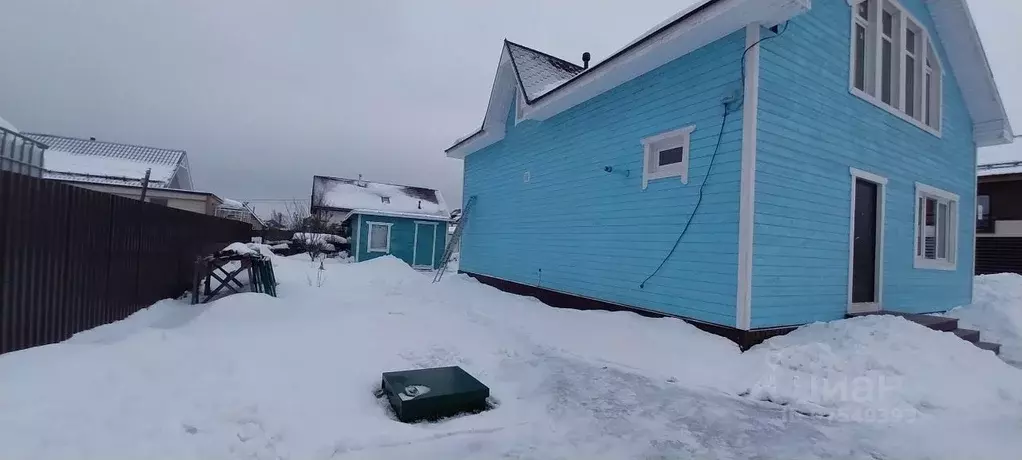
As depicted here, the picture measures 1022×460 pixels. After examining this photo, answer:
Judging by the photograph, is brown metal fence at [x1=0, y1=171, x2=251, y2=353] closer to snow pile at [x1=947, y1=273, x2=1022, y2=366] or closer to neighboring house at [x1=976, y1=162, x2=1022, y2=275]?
snow pile at [x1=947, y1=273, x2=1022, y2=366]

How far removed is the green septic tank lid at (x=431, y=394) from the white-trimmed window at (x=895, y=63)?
7158 mm

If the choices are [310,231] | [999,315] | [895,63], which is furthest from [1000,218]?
[310,231]

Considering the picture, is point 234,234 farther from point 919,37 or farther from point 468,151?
point 919,37

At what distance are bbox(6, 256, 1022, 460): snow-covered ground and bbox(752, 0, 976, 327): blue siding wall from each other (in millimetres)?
702

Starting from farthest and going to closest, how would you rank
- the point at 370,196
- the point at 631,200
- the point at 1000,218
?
the point at 370,196
the point at 1000,218
the point at 631,200

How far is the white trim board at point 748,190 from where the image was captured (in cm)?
548

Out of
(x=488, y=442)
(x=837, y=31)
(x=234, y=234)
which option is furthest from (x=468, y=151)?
(x=488, y=442)

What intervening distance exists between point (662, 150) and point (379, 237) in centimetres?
1653

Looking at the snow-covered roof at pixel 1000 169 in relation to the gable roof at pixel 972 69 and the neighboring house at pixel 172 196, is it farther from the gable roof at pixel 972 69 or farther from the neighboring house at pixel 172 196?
the neighboring house at pixel 172 196

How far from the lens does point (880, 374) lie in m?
4.68

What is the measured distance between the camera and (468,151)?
13867 millimetres

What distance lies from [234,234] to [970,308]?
17.8 meters

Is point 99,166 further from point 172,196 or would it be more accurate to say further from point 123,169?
point 172,196

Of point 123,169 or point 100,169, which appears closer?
point 100,169
